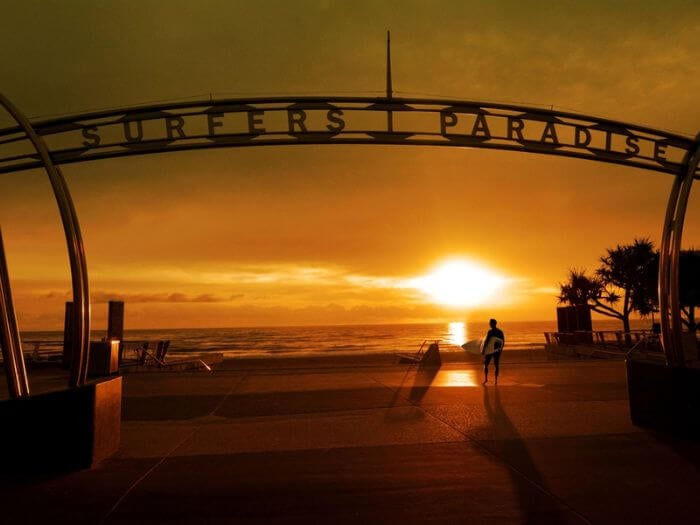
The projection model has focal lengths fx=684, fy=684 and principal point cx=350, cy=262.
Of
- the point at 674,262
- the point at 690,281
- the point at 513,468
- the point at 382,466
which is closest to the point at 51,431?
the point at 382,466

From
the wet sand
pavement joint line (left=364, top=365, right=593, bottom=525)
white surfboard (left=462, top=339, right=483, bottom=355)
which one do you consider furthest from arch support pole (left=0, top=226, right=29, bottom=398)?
white surfboard (left=462, top=339, right=483, bottom=355)

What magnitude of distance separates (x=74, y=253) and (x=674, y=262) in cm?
784

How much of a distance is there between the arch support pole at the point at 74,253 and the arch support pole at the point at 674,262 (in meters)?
7.39

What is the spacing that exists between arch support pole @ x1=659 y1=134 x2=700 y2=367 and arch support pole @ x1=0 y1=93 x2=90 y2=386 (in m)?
7.39

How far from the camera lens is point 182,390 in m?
16.6

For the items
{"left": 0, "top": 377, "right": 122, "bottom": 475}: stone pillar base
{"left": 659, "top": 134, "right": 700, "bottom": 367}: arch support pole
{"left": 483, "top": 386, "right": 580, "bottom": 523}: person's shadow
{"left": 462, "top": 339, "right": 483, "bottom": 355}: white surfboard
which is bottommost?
{"left": 483, "top": 386, "right": 580, "bottom": 523}: person's shadow

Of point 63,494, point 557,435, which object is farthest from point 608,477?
point 63,494

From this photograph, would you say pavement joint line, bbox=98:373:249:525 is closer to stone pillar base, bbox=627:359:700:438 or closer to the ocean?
stone pillar base, bbox=627:359:700:438

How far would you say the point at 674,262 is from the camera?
30.6 ft

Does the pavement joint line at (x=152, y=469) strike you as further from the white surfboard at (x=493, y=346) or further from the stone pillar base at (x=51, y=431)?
the white surfboard at (x=493, y=346)

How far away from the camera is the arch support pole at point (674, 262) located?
30.4ft

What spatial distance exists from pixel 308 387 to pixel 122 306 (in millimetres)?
12628

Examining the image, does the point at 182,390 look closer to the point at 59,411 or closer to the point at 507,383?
the point at 507,383

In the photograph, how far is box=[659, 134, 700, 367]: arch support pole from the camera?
9.27 m
